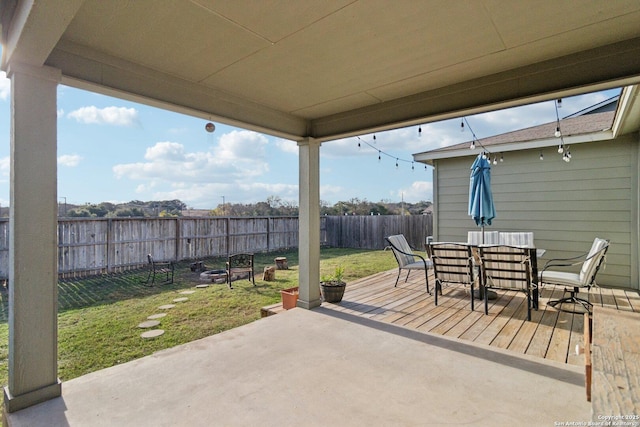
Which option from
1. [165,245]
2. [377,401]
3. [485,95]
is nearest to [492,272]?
[485,95]

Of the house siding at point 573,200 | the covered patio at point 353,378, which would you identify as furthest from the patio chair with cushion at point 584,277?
the house siding at point 573,200

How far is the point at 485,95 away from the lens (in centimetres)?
293

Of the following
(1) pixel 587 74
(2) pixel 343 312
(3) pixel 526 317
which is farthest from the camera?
(2) pixel 343 312

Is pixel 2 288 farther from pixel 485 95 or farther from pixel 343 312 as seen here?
pixel 485 95

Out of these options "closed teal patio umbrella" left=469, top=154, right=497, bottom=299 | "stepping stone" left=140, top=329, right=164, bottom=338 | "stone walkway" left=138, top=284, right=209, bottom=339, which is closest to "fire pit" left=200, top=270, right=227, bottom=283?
"stone walkway" left=138, top=284, right=209, bottom=339

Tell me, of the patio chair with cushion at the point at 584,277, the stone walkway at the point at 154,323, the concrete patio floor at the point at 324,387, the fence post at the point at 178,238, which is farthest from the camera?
the fence post at the point at 178,238

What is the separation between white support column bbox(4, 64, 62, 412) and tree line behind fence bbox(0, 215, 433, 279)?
5.51 m

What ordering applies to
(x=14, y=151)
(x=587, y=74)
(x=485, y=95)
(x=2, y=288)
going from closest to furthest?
(x=14, y=151), (x=587, y=74), (x=485, y=95), (x=2, y=288)

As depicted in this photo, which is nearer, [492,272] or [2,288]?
[492,272]

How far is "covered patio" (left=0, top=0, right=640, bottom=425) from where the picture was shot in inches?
77.6

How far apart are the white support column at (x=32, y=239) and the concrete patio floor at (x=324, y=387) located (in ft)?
0.69

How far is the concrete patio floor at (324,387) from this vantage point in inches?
79.4

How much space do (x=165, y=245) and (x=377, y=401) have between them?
8170 millimetres

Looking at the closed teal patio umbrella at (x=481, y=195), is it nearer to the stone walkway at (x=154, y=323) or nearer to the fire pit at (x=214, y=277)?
the stone walkway at (x=154, y=323)
